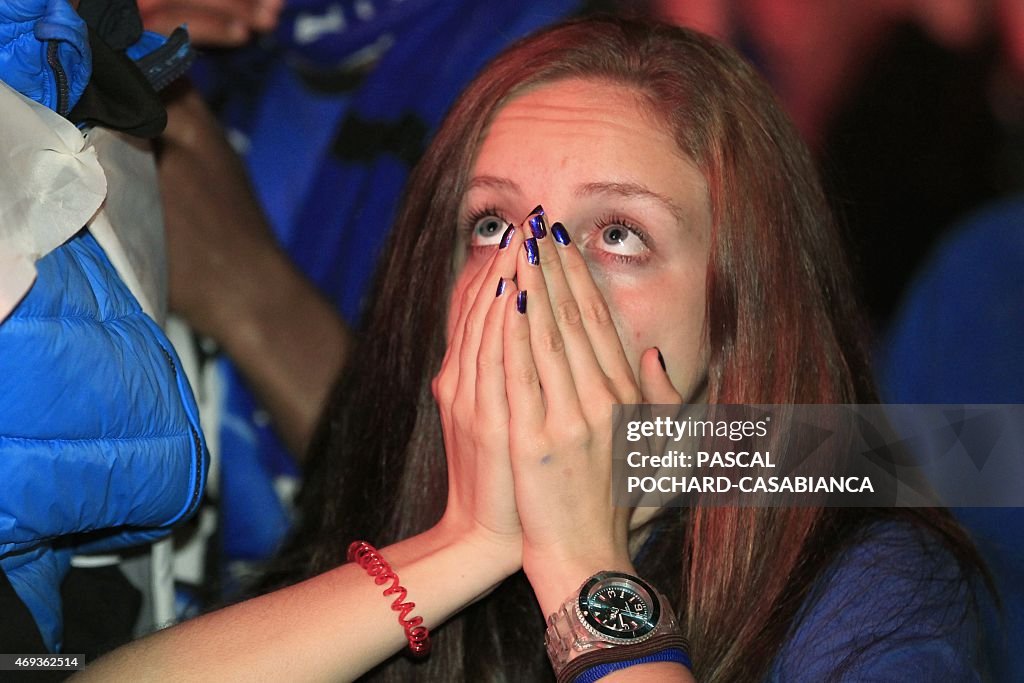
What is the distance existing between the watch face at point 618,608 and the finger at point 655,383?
0.68ft

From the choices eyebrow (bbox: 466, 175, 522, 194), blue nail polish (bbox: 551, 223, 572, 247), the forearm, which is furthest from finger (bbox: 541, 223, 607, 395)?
the forearm

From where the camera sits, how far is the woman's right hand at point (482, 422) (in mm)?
1023

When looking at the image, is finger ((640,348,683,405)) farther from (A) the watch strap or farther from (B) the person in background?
(B) the person in background

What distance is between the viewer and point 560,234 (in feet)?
3.49

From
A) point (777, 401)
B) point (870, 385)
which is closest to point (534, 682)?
point (777, 401)

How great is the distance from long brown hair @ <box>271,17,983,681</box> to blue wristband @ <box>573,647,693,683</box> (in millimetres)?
139

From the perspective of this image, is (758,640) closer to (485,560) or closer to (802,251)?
(485,560)

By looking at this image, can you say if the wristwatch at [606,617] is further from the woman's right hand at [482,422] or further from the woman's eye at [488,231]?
the woman's eye at [488,231]

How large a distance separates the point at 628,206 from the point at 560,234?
0.10 m

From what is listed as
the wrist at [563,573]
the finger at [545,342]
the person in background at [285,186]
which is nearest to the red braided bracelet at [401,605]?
the wrist at [563,573]

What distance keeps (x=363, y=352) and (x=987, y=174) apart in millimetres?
1092

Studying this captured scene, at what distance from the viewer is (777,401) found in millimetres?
1169

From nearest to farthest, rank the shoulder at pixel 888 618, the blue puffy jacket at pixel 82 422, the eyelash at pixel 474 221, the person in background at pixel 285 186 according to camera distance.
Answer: the blue puffy jacket at pixel 82 422 → the shoulder at pixel 888 618 → the eyelash at pixel 474 221 → the person in background at pixel 285 186

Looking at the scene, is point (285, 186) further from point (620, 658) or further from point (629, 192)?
point (620, 658)
